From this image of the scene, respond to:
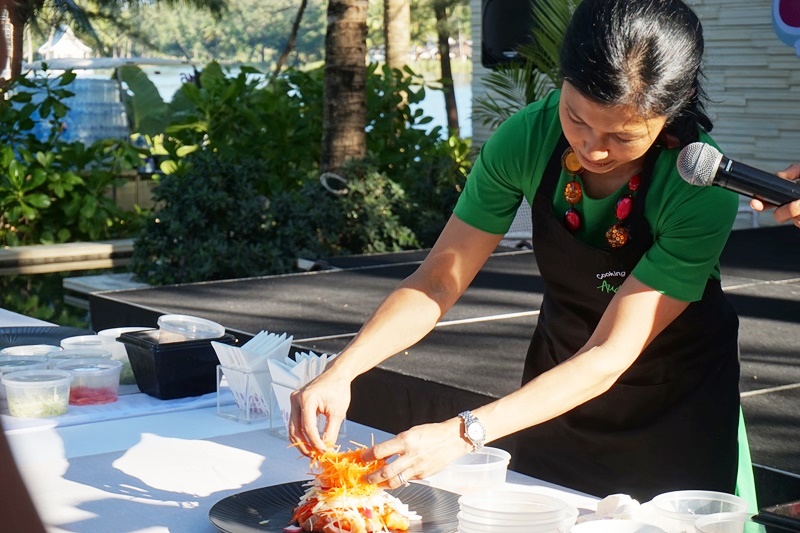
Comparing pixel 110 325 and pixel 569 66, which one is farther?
pixel 110 325

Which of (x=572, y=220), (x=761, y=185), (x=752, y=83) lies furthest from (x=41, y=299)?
(x=761, y=185)

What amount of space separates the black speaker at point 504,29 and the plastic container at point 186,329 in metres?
6.65

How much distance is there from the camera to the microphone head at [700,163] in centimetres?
149

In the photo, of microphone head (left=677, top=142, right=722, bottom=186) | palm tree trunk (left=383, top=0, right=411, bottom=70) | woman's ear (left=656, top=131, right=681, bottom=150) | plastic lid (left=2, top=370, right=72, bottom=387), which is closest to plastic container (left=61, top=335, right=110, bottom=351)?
plastic lid (left=2, top=370, right=72, bottom=387)

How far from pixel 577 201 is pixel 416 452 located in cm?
62

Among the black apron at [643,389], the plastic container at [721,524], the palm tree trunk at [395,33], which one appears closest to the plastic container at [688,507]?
the plastic container at [721,524]

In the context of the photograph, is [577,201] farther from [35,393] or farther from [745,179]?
[35,393]

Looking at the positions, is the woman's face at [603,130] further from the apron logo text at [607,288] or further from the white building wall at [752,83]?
the white building wall at [752,83]

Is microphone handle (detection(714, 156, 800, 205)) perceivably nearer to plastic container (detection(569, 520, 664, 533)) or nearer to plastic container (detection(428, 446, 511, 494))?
plastic container (detection(569, 520, 664, 533))

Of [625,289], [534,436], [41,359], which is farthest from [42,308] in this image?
[625,289]

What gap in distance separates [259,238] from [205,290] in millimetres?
1629

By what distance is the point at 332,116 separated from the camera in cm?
770

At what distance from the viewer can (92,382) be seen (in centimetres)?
230

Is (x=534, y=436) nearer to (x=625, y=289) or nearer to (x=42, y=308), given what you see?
(x=625, y=289)
